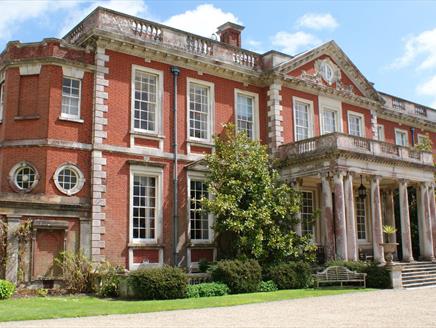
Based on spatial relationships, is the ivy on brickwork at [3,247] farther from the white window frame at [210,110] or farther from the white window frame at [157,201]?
the white window frame at [210,110]

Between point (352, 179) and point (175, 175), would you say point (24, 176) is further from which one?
point (352, 179)

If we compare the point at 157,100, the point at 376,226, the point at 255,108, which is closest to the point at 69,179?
the point at 157,100

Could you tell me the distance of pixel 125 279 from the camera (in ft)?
52.2

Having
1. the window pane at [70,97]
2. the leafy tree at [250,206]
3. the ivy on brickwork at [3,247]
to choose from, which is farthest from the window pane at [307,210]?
the ivy on brickwork at [3,247]

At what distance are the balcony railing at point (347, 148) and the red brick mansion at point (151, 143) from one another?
6 cm

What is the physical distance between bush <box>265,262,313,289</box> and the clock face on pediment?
35.5ft

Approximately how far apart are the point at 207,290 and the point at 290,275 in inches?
141

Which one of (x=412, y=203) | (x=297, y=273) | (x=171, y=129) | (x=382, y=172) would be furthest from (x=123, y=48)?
(x=412, y=203)

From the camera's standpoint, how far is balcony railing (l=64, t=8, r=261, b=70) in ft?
63.2

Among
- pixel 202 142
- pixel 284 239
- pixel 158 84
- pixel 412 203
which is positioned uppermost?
pixel 158 84

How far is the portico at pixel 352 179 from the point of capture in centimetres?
2036

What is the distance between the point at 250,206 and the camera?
1900cm

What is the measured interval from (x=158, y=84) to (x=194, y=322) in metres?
12.0

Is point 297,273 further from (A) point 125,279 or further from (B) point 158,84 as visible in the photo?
(B) point 158,84
